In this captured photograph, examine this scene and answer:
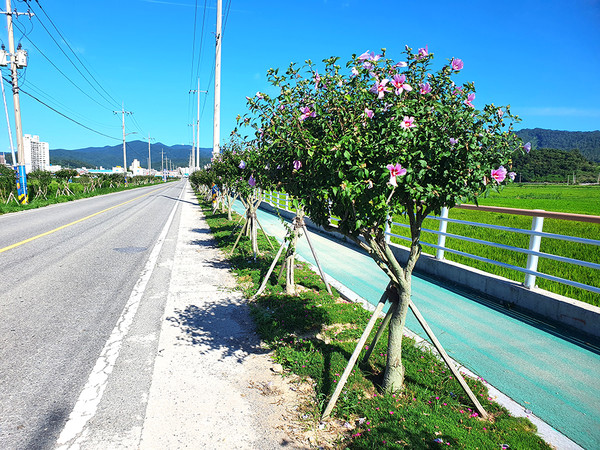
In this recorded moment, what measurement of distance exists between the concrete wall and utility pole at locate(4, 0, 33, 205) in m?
22.5

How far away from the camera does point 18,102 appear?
71.9 feet

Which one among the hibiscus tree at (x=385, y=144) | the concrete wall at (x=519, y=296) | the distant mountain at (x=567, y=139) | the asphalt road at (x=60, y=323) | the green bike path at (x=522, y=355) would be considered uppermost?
the distant mountain at (x=567, y=139)

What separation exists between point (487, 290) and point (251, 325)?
12.9 ft

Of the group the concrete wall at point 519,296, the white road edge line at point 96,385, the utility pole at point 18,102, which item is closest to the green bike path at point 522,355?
the concrete wall at point 519,296

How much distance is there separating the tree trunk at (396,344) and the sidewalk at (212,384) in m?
0.90

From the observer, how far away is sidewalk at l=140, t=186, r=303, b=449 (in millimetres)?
2777

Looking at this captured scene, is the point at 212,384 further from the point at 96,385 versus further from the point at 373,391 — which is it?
the point at 373,391

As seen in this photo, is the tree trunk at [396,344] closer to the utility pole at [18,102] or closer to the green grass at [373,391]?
the green grass at [373,391]

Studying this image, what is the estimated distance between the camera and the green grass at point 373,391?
8.83 ft

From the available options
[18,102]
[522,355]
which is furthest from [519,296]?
[18,102]

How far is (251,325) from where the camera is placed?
191 inches

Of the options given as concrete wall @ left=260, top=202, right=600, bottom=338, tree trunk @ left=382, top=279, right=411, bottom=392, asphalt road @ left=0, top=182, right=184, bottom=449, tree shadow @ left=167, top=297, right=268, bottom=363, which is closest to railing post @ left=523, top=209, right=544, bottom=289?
concrete wall @ left=260, top=202, right=600, bottom=338

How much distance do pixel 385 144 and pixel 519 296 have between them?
4.23m

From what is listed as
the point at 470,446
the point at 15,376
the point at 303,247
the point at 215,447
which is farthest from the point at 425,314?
the point at 303,247
